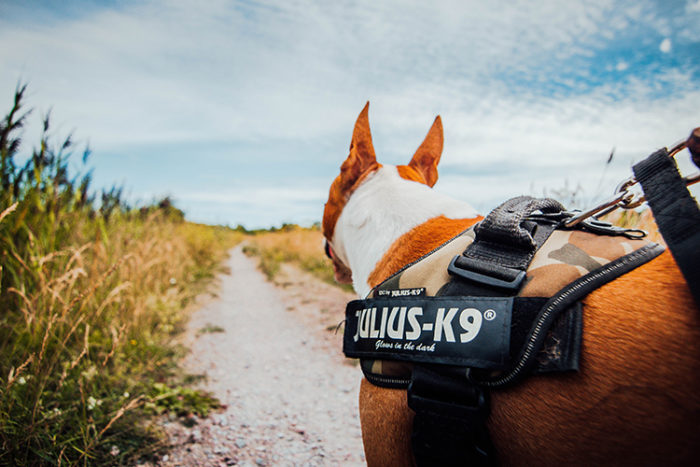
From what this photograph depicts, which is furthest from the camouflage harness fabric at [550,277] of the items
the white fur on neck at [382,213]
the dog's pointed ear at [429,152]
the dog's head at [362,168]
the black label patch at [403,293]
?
the dog's pointed ear at [429,152]

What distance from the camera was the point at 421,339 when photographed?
991mm

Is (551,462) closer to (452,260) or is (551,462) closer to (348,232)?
Answer: (452,260)

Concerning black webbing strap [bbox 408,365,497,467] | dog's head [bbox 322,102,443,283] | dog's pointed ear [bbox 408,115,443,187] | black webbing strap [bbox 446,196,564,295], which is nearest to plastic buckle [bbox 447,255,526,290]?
black webbing strap [bbox 446,196,564,295]

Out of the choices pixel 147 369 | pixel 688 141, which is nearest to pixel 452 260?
pixel 688 141

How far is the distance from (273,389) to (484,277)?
2.85 meters

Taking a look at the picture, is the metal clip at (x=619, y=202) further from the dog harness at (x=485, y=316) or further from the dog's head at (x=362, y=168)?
the dog's head at (x=362, y=168)

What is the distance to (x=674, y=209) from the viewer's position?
76cm

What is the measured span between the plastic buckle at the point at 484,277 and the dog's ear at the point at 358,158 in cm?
100

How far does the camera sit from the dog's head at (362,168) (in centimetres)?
182

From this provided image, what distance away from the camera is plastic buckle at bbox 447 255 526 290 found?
0.89m

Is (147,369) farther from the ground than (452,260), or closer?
closer

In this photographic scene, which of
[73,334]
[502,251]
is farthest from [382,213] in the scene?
[73,334]

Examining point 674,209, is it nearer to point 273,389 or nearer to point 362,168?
point 362,168

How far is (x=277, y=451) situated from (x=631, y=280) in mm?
2332
